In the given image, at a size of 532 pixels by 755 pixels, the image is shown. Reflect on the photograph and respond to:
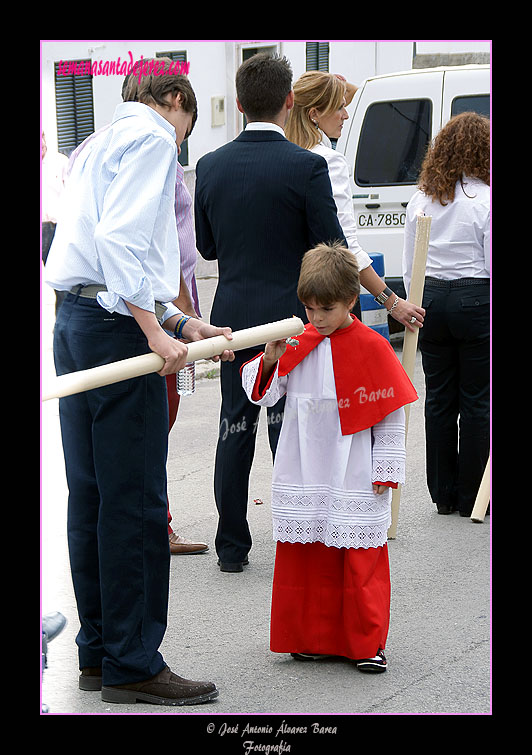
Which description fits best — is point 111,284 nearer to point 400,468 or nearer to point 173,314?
point 173,314

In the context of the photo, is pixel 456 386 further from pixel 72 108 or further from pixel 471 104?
pixel 72 108

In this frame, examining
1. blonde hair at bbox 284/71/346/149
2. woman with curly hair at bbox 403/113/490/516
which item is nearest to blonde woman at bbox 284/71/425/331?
blonde hair at bbox 284/71/346/149

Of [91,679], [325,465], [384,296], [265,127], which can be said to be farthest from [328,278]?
[91,679]

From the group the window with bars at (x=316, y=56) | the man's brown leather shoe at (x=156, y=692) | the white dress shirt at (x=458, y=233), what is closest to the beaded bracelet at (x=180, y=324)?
the man's brown leather shoe at (x=156, y=692)

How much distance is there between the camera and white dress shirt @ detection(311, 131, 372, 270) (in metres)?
4.94

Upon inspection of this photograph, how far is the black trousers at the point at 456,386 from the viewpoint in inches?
211

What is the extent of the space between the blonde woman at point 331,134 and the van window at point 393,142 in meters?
4.75

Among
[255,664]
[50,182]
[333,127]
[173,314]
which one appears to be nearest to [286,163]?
[333,127]

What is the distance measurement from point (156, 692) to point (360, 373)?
1.21 metres

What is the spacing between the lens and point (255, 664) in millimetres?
3861

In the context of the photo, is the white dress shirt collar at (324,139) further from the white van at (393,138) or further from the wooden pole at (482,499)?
the white van at (393,138)

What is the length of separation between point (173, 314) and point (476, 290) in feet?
Result: 7.32

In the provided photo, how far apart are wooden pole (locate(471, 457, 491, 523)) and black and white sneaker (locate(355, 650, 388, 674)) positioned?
5.69ft

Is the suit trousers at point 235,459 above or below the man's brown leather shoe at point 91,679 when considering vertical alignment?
above
